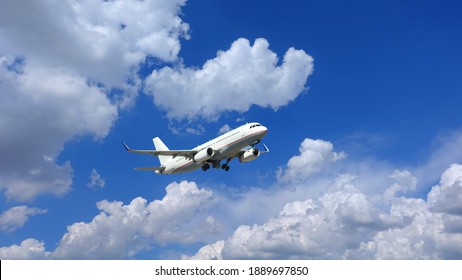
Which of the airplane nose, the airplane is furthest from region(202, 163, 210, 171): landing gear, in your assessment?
the airplane nose

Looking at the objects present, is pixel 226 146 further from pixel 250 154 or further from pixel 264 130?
pixel 264 130

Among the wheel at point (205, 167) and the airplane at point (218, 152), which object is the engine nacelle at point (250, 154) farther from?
the wheel at point (205, 167)

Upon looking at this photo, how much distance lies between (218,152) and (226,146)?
109 inches

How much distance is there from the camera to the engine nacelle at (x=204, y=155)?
96.0 m

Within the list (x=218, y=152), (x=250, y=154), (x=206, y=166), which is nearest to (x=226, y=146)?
(x=218, y=152)

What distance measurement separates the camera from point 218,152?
97.1m

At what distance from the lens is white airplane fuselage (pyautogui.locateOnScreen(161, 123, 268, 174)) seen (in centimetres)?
9212

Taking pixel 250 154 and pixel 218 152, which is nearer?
pixel 218 152

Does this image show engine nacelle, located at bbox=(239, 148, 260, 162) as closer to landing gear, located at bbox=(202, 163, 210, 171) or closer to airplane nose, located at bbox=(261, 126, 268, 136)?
landing gear, located at bbox=(202, 163, 210, 171)

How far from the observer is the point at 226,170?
104188mm
